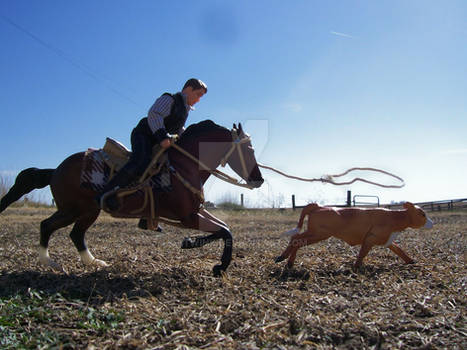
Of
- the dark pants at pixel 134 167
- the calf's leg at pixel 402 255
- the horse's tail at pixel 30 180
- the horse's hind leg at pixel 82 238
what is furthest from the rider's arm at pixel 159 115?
the calf's leg at pixel 402 255

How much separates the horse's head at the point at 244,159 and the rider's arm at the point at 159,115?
32.5 inches

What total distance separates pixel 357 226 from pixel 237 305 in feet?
7.52

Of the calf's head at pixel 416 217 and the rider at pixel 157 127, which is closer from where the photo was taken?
the rider at pixel 157 127

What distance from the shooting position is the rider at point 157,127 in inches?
175

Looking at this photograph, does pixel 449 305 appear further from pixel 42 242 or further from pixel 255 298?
pixel 42 242

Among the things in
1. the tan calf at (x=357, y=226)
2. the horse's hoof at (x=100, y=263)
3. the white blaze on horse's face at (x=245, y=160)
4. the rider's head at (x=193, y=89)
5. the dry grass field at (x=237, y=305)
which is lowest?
the dry grass field at (x=237, y=305)

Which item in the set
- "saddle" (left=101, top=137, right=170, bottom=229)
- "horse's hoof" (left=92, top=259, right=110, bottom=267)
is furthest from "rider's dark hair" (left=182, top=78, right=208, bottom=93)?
"horse's hoof" (left=92, top=259, right=110, bottom=267)

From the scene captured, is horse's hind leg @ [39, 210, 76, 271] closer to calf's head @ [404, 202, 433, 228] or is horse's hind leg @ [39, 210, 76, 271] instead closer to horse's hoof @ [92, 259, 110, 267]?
horse's hoof @ [92, 259, 110, 267]

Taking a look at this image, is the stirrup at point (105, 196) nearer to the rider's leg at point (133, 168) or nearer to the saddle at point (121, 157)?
the rider's leg at point (133, 168)

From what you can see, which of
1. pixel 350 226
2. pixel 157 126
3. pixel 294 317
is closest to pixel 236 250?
pixel 350 226

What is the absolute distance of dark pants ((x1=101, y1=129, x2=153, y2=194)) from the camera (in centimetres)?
443

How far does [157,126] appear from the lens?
447 centimetres

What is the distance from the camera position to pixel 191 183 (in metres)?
4.56

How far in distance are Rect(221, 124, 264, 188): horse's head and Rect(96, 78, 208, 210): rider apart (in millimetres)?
772
